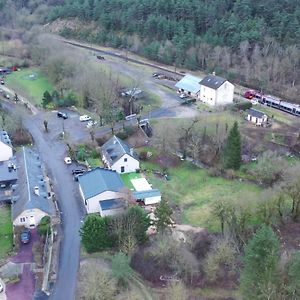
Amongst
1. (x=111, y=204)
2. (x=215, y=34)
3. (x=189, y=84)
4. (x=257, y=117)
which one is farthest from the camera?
(x=215, y=34)

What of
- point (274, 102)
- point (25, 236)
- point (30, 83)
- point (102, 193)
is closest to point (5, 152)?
point (102, 193)

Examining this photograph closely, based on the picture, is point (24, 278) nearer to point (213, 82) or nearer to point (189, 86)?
point (213, 82)

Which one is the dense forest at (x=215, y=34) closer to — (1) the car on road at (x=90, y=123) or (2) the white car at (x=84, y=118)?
(2) the white car at (x=84, y=118)

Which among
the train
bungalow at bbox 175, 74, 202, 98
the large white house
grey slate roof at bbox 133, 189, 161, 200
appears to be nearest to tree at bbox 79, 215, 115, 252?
grey slate roof at bbox 133, 189, 161, 200

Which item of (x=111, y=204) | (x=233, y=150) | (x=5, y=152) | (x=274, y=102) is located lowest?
(x=5, y=152)

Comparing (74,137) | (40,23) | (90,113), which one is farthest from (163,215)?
(40,23)

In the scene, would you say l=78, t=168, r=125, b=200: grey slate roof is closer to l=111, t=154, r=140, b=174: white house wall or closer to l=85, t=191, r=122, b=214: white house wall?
l=85, t=191, r=122, b=214: white house wall

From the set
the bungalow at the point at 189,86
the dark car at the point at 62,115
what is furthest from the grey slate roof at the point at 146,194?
the bungalow at the point at 189,86
